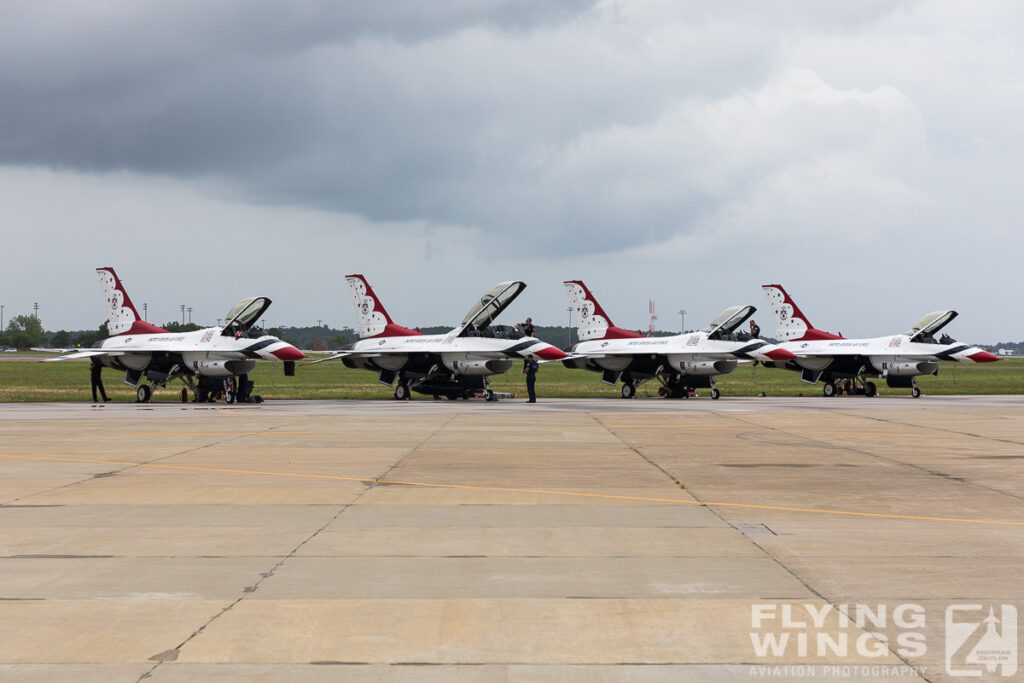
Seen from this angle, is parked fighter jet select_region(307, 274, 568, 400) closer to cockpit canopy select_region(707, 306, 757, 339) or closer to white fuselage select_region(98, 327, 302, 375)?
white fuselage select_region(98, 327, 302, 375)

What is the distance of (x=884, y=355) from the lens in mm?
42031

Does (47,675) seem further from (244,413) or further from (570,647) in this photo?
(244,413)

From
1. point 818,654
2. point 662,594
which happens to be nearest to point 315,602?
point 662,594

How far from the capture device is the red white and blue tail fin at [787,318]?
46656 mm

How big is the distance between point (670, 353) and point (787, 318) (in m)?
10.8

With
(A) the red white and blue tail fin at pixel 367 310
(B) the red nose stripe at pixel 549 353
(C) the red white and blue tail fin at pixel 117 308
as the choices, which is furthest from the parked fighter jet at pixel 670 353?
(C) the red white and blue tail fin at pixel 117 308

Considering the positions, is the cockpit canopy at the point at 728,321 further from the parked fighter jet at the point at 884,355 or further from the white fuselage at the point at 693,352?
the parked fighter jet at the point at 884,355

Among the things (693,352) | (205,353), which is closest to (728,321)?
(693,352)

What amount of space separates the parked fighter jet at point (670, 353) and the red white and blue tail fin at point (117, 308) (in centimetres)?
1901

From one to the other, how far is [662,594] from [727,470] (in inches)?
298

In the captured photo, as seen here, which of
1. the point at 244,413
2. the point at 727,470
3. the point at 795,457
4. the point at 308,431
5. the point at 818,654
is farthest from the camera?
the point at 244,413

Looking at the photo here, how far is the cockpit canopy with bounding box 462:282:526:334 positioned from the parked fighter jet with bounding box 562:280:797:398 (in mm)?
6262

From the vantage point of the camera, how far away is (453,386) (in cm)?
3916

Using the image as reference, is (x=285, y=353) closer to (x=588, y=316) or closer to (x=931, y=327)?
(x=588, y=316)
